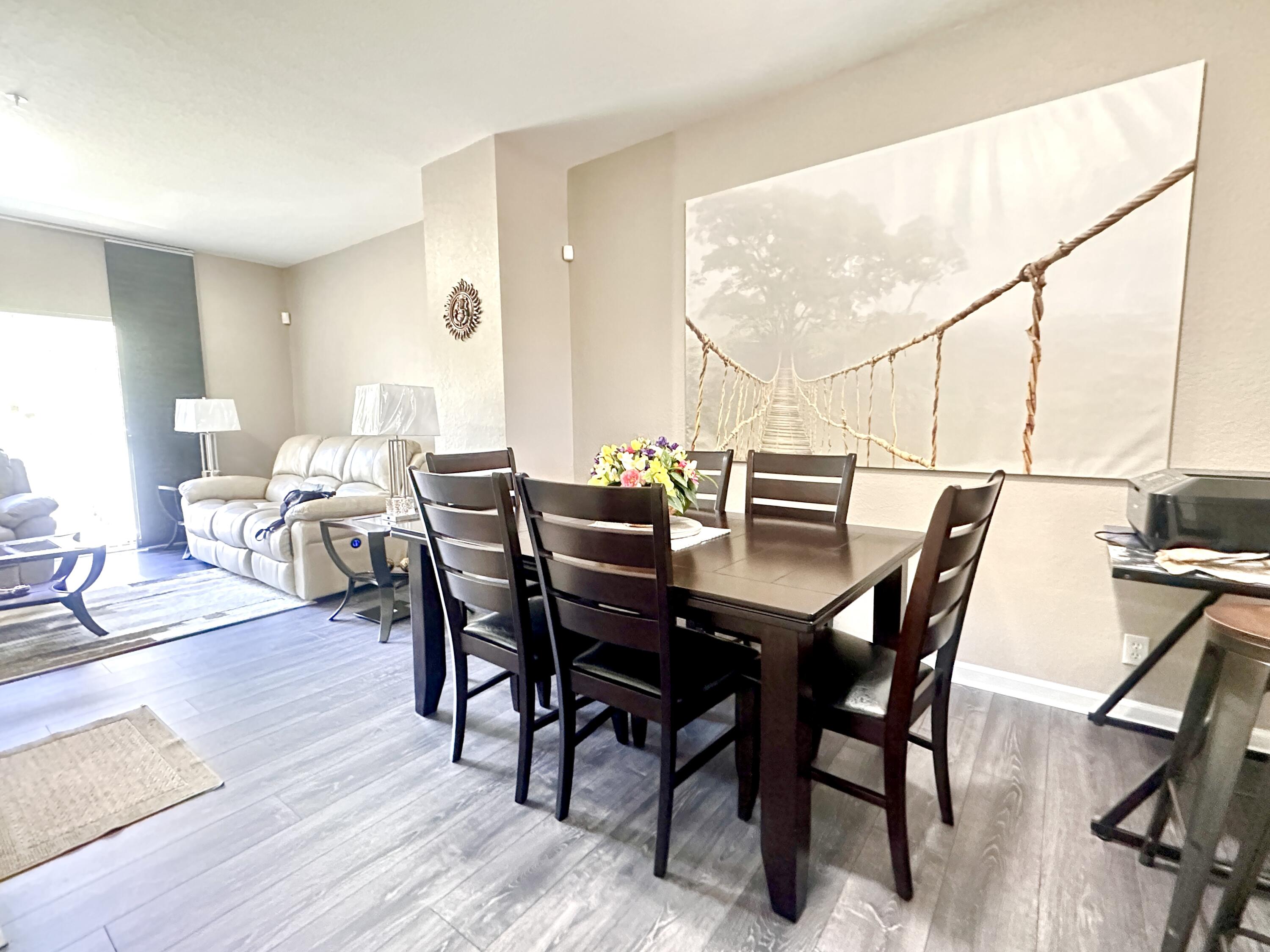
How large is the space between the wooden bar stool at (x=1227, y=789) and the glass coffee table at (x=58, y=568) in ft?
14.0

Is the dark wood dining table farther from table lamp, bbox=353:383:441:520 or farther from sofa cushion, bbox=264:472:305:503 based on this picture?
sofa cushion, bbox=264:472:305:503

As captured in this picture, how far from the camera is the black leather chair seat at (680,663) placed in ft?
4.71

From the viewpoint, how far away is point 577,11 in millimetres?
2113

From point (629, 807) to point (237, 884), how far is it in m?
1.02

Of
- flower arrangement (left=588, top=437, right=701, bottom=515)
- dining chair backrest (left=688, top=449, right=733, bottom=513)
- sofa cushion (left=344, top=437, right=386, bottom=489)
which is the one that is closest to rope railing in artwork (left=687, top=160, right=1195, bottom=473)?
dining chair backrest (left=688, top=449, right=733, bottom=513)

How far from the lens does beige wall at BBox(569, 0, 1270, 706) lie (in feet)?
5.99

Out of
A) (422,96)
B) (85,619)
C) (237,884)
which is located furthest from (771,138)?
(85,619)

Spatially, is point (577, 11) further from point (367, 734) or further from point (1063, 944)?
point (1063, 944)

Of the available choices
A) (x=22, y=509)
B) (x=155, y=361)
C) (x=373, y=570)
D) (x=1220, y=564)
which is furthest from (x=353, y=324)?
(x=1220, y=564)

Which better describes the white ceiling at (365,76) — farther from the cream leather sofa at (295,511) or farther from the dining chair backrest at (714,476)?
the cream leather sofa at (295,511)

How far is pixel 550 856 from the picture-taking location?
149cm

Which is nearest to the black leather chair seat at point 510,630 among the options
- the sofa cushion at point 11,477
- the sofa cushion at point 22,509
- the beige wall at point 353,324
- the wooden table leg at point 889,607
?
the wooden table leg at point 889,607

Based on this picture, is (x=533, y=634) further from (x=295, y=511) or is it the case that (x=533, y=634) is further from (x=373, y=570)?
(x=295, y=511)

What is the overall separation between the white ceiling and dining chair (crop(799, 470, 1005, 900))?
6.68 feet
